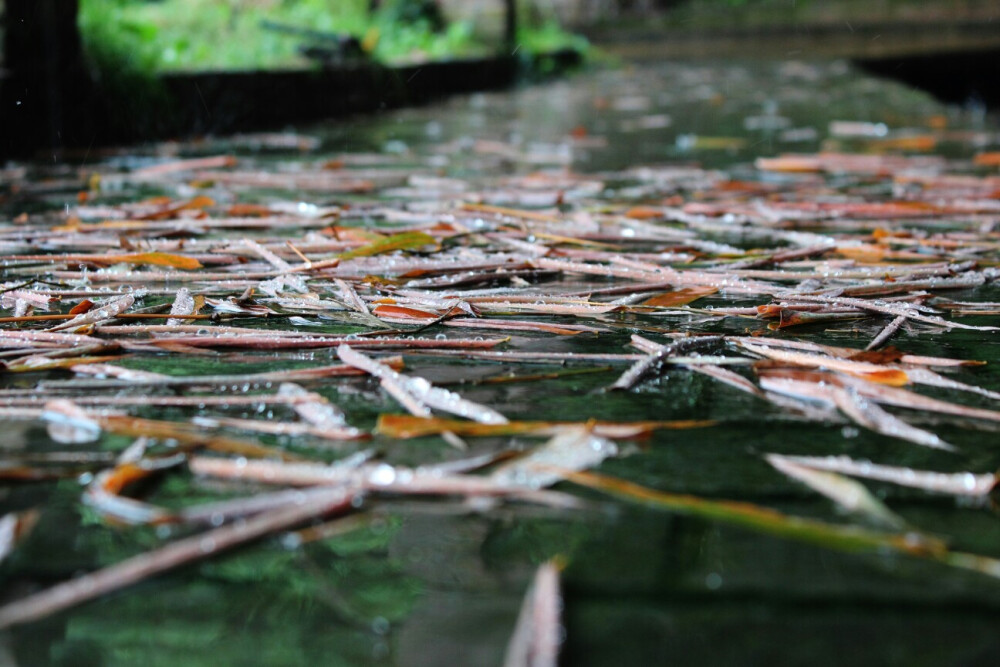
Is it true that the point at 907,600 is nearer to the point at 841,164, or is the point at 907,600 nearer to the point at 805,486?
the point at 805,486

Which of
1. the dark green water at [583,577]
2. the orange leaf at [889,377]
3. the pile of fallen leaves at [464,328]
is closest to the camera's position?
the dark green water at [583,577]

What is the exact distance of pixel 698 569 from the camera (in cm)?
68

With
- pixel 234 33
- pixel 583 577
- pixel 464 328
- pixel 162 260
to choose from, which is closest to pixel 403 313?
pixel 464 328

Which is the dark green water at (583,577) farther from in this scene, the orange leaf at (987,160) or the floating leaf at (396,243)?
the orange leaf at (987,160)

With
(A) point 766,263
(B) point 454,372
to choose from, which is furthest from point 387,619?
(A) point 766,263

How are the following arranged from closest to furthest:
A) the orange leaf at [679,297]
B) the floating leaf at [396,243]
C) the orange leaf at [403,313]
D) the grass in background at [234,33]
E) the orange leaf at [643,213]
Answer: the orange leaf at [403,313], the orange leaf at [679,297], the floating leaf at [396,243], the orange leaf at [643,213], the grass in background at [234,33]

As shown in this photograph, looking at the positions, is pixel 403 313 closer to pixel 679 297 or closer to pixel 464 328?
pixel 464 328

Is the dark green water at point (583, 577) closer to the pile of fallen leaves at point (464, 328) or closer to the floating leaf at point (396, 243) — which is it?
the pile of fallen leaves at point (464, 328)

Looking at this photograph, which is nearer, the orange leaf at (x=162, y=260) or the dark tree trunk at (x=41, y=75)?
the orange leaf at (x=162, y=260)

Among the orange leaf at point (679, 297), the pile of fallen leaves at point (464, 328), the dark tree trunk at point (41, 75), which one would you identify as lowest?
the orange leaf at point (679, 297)

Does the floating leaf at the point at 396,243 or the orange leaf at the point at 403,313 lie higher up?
the floating leaf at the point at 396,243

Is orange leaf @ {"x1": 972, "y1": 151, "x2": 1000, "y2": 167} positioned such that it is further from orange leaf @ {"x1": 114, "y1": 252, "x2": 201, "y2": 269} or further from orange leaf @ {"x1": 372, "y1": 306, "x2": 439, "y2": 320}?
orange leaf @ {"x1": 114, "y1": 252, "x2": 201, "y2": 269}

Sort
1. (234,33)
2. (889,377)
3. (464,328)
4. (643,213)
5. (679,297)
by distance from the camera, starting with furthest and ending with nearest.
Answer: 1. (234,33)
2. (643,213)
3. (679,297)
4. (464,328)
5. (889,377)

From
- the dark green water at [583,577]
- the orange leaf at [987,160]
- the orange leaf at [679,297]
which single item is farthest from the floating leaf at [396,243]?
the orange leaf at [987,160]
